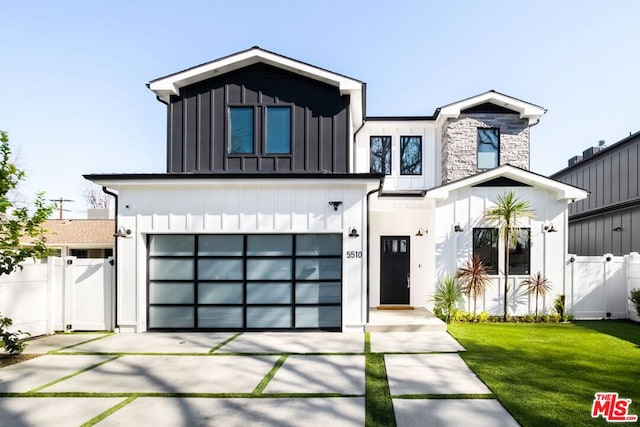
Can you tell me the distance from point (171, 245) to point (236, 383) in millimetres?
4604

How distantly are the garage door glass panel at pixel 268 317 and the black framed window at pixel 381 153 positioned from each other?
228 inches

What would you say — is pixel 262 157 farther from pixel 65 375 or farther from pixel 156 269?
pixel 65 375

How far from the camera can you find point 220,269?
9.06 meters

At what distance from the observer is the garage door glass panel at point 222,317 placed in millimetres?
9000

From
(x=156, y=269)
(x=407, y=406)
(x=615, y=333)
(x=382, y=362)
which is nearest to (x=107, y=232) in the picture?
(x=156, y=269)

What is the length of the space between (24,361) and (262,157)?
617cm

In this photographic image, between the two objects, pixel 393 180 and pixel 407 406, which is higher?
pixel 393 180

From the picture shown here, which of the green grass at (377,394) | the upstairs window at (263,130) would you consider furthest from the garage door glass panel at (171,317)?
the green grass at (377,394)

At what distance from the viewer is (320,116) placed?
980 cm

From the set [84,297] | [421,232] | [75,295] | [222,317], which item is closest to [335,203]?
[222,317]

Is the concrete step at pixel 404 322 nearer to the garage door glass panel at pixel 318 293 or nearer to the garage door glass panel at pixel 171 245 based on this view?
the garage door glass panel at pixel 318 293

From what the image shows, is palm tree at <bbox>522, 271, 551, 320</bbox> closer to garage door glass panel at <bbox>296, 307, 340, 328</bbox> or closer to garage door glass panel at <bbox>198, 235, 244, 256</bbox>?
garage door glass panel at <bbox>296, 307, 340, 328</bbox>

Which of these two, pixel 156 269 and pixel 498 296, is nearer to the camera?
pixel 156 269

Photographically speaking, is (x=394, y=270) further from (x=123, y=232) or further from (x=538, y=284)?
(x=123, y=232)
